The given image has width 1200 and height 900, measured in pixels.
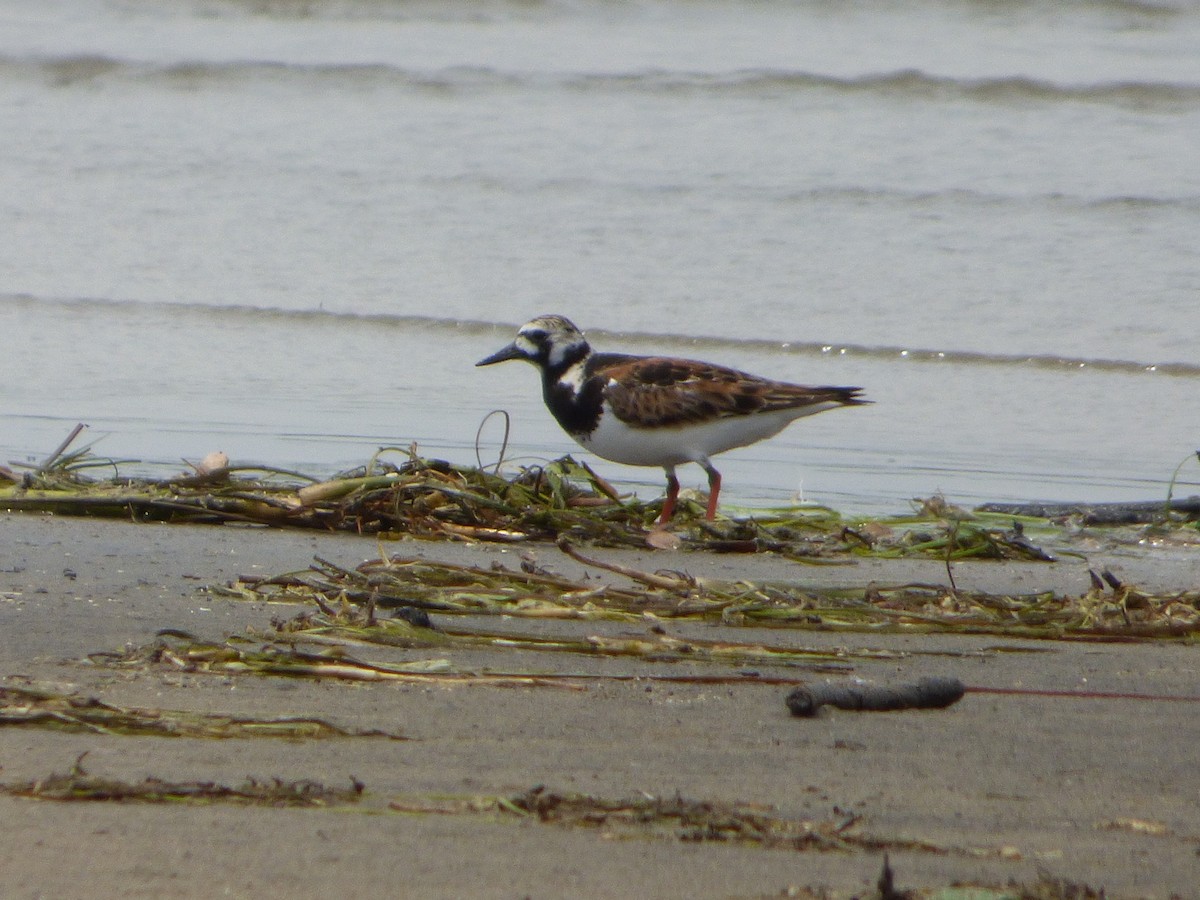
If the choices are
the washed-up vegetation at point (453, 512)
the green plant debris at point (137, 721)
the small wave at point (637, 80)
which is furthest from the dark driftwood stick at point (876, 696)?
the small wave at point (637, 80)

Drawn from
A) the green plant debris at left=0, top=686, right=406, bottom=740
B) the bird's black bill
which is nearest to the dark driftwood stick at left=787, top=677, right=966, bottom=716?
the green plant debris at left=0, top=686, right=406, bottom=740

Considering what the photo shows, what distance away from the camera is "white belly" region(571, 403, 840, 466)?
5336 mm

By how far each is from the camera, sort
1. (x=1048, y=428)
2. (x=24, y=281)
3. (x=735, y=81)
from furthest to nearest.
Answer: (x=735, y=81), (x=24, y=281), (x=1048, y=428)

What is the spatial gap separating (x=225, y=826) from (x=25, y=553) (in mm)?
2093

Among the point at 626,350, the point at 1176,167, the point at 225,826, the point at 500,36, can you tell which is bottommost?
the point at 225,826

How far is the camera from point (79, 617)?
298cm

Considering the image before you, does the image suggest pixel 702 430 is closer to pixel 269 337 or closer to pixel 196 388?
pixel 196 388

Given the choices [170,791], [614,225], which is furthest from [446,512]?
[614,225]

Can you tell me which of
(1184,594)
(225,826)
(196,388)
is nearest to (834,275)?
(196,388)

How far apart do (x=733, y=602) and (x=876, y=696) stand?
33.2 inches

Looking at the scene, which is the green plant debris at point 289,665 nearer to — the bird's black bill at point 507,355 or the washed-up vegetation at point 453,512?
the washed-up vegetation at point 453,512

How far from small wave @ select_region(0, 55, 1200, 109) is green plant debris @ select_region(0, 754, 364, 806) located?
11.8m

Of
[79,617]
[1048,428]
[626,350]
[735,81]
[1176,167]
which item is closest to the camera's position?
[79,617]

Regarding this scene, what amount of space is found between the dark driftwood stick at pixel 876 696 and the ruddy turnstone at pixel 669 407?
2.63m
